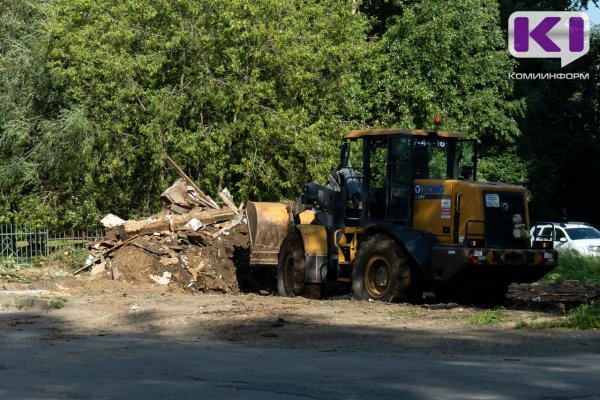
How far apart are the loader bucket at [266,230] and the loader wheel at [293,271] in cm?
70

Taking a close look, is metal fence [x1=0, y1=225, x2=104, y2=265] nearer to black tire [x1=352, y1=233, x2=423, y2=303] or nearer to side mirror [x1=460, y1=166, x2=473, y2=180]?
black tire [x1=352, y1=233, x2=423, y2=303]

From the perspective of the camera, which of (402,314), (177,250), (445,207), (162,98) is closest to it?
(402,314)

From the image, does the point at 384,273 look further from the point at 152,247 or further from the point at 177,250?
the point at 152,247

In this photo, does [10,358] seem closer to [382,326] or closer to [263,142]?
[382,326]

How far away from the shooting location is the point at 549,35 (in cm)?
4822

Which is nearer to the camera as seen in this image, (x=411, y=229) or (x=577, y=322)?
(x=577, y=322)

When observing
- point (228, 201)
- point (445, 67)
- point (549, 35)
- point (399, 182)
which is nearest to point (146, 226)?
point (228, 201)

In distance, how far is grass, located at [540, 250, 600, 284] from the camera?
24234mm

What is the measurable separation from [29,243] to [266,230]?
33.2 feet

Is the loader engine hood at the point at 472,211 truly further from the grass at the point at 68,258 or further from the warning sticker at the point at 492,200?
Answer: the grass at the point at 68,258

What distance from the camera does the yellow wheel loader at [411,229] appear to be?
18.1 metres

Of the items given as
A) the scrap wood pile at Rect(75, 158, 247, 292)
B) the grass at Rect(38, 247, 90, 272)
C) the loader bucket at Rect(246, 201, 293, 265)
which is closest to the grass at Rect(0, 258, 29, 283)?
the grass at Rect(38, 247, 90, 272)

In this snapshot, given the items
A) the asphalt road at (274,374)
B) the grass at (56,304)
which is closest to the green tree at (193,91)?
the grass at (56,304)

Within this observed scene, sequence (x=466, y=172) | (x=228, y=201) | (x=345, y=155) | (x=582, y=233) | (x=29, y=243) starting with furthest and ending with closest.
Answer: (x=582, y=233) < (x=29, y=243) < (x=228, y=201) < (x=345, y=155) < (x=466, y=172)
